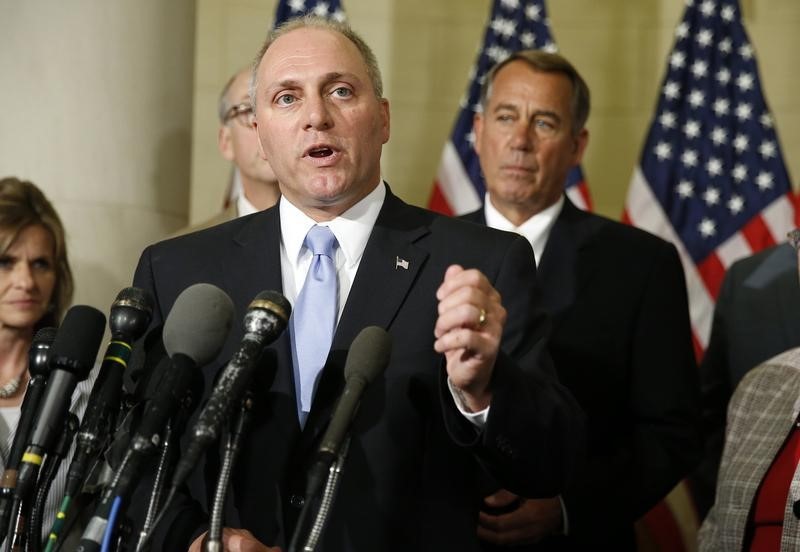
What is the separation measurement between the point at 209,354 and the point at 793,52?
5.09 metres

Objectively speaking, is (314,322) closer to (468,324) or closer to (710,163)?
(468,324)

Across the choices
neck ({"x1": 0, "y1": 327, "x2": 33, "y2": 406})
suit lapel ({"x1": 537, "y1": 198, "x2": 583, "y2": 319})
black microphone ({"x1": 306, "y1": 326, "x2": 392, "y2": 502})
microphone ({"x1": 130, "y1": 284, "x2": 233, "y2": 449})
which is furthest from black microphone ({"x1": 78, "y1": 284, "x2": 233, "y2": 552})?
neck ({"x1": 0, "y1": 327, "x2": 33, "y2": 406})

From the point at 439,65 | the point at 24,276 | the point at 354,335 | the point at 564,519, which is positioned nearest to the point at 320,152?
the point at 354,335

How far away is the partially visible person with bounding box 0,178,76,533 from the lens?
12.1 ft

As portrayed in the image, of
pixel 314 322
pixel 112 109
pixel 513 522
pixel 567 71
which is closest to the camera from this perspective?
pixel 314 322

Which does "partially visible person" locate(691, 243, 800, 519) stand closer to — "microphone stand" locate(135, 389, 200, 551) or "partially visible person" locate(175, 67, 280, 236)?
"partially visible person" locate(175, 67, 280, 236)

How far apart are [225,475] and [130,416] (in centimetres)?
33

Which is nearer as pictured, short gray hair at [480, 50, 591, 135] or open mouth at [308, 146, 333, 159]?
open mouth at [308, 146, 333, 159]

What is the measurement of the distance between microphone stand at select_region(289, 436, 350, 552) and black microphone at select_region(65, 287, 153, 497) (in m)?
0.37

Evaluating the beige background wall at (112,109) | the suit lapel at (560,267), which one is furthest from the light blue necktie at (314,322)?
the beige background wall at (112,109)

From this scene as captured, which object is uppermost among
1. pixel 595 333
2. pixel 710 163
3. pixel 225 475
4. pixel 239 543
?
pixel 710 163

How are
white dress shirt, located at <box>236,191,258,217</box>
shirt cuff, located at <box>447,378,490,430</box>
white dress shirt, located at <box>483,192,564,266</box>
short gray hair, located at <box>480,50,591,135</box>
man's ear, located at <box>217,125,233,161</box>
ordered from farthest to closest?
man's ear, located at <box>217,125,233,161</box>
white dress shirt, located at <box>236,191,258,217</box>
short gray hair, located at <box>480,50,591,135</box>
white dress shirt, located at <box>483,192,564,266</box>
shirt cuff, located at <box>447,378,490,430</box>

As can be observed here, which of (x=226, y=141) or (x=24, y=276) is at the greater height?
(x=226, y=141)

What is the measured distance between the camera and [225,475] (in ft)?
5.83
